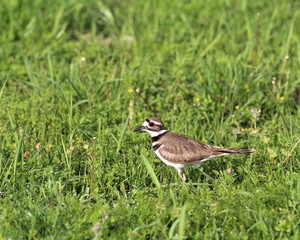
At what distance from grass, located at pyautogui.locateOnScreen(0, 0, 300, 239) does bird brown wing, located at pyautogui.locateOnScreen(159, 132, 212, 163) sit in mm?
227

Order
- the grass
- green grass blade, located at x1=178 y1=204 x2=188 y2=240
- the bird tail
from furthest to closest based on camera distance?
the bird tail, the grass, green grass blade, located at x1=178 y1=204 x2=188 y2=240

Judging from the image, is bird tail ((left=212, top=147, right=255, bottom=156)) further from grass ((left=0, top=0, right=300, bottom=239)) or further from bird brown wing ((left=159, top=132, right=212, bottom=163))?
grass ((left=0, top=0, right=300, bottom=239))

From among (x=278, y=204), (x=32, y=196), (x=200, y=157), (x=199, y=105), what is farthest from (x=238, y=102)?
(x=32, y=196)

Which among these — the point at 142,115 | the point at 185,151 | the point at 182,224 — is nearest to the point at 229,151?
the point at 185,151

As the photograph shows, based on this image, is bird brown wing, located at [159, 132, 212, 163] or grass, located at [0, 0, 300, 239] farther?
bird brown wing, located at [159, 132, 212, 163]

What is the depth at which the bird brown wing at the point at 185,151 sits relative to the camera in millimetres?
6340

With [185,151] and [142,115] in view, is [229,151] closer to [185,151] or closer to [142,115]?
[185,151]

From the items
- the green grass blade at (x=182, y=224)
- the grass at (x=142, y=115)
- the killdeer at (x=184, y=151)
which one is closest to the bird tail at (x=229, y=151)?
the killdeer at (x=184, y=151)

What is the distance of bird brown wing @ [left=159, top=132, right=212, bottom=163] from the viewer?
6340mm

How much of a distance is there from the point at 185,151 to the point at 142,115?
1274 millimetres

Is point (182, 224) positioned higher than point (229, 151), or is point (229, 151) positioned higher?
point (182, 224)

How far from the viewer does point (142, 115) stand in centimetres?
754

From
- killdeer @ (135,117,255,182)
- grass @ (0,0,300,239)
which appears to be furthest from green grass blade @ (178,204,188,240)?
killdeer @ (135,117,255,182)

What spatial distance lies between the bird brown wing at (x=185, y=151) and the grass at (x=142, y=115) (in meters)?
0.23
